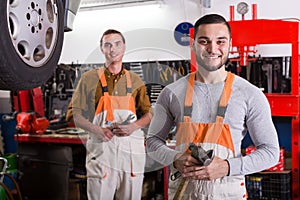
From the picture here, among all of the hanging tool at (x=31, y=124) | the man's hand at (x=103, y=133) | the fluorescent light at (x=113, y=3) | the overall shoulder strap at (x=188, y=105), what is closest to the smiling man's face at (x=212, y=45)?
the overall shoulder strap at (x=188, y=105)

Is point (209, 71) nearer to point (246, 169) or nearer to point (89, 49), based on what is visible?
point (246, 169)

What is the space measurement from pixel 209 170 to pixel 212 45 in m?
0.52

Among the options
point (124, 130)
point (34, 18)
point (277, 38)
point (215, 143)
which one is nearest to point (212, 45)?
point (215, 143)

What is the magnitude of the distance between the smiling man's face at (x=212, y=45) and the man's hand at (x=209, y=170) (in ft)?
1.32

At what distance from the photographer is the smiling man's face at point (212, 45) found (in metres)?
1.70

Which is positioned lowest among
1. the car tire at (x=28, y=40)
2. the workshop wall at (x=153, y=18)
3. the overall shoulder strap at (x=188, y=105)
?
the overall shoulder strap at (x=188, y=105)

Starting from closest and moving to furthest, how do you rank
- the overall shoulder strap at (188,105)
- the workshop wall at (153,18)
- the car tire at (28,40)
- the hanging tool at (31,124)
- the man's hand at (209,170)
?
the car tire at (28,40), the man's hand at (209,170), the overall shoulder strap at (188,105), the workshop wall at (153,18), the hanging tool at (31,124)

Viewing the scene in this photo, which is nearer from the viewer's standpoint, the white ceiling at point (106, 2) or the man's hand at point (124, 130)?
the man's hand at point (124, 130)

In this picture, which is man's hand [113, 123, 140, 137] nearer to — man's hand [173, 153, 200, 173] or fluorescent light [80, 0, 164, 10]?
man's hand [173, 153, 200, 173]

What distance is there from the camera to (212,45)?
1688 mm

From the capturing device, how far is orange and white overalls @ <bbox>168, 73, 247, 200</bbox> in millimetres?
1663

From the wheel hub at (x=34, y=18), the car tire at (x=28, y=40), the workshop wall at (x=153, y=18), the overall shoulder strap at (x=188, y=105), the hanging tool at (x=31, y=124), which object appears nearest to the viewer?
the car tire at (x=28, y=40)

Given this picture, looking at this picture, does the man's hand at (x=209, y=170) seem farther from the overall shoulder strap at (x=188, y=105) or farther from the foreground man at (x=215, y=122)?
the overall shoulder strap at (x=188, y=105)

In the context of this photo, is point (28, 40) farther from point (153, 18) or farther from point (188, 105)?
point (153, 18)
